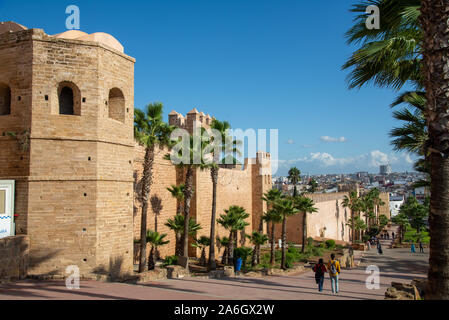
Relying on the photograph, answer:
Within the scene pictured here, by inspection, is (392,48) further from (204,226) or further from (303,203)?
(303,203)

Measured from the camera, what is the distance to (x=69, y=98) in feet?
35.4

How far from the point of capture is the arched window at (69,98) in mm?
10113

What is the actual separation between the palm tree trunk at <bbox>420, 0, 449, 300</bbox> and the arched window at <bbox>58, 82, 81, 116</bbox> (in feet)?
29.0

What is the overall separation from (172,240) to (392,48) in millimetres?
16224

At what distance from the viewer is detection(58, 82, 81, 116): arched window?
1011 centimetres

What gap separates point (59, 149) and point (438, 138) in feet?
30.0

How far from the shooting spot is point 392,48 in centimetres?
586

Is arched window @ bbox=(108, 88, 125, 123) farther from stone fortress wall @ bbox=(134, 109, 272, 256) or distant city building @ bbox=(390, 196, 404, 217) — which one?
distant city building @ bbox=(390, 196, 404, 217)
